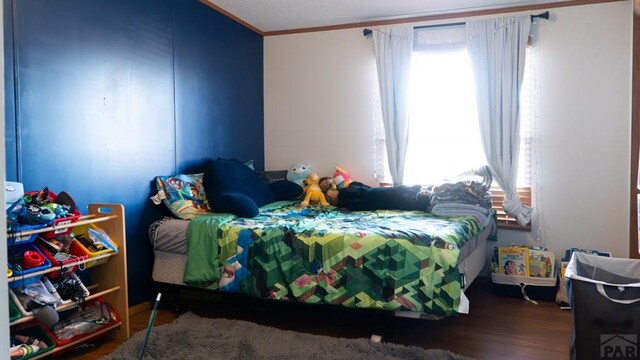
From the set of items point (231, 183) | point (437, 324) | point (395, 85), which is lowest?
point (437, 324)

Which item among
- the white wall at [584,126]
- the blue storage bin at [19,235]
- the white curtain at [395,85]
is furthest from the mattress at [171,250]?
the white curtain at [395,85]

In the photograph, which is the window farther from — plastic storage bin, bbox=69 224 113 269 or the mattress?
plastic storage bin, bbox=69 224 113 269

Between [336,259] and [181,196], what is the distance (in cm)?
130

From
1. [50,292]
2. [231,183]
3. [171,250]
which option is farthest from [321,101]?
[50,292]

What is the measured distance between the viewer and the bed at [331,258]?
2521 mm

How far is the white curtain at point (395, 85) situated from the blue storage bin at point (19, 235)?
2857mm

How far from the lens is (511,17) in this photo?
3865mm

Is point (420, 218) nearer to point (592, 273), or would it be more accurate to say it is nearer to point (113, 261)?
point (592, 273)

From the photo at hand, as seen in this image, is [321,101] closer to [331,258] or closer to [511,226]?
[511,226]

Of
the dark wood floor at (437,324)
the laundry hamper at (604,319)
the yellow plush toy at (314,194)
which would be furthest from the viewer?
the yellow plush toy at (314,194)

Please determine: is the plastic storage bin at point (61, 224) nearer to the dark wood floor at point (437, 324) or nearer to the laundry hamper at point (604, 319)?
the dark wood floor at point (437, 324)

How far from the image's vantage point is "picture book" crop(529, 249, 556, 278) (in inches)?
139

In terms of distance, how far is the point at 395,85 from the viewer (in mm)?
4211

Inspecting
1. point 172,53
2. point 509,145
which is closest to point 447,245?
point 509,145
